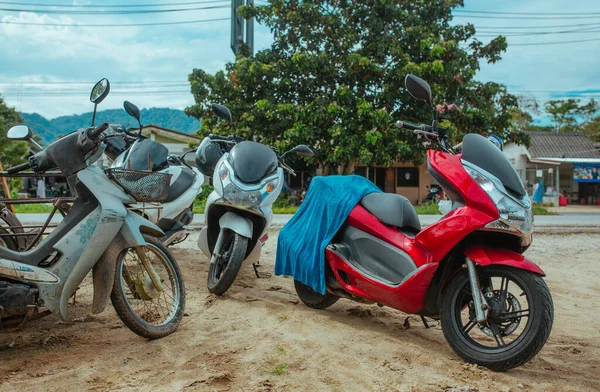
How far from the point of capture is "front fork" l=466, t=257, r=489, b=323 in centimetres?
283

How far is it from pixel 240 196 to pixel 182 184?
1.46 meters

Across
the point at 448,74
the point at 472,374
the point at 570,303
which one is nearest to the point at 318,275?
the point at 472,374

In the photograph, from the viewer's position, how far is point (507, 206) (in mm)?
2857

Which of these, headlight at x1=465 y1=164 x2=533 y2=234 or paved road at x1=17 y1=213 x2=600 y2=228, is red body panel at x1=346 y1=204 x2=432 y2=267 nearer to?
headlight at x1=465 y1=164 x2=533 y2=234

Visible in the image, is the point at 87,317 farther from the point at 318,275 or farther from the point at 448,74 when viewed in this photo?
the point at 448,74

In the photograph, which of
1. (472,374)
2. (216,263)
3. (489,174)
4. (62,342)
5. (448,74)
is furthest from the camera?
(448,74)

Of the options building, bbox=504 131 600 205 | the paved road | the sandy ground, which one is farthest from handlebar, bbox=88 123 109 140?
building, bbox=504 131 600 205

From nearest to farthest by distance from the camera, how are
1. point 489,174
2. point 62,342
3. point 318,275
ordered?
point 489,174 → point 62,342 → point 318,275

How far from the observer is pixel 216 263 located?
4438 mm

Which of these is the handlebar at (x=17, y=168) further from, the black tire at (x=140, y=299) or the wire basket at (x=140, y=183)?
the black tire at (x=140, y=299)

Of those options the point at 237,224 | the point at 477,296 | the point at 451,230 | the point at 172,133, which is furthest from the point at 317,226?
the point at 172,133

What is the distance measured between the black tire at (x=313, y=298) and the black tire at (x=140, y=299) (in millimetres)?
1078

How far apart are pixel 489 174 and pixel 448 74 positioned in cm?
1464

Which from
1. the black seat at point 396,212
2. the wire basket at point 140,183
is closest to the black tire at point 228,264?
the wire basket at point 140,183
